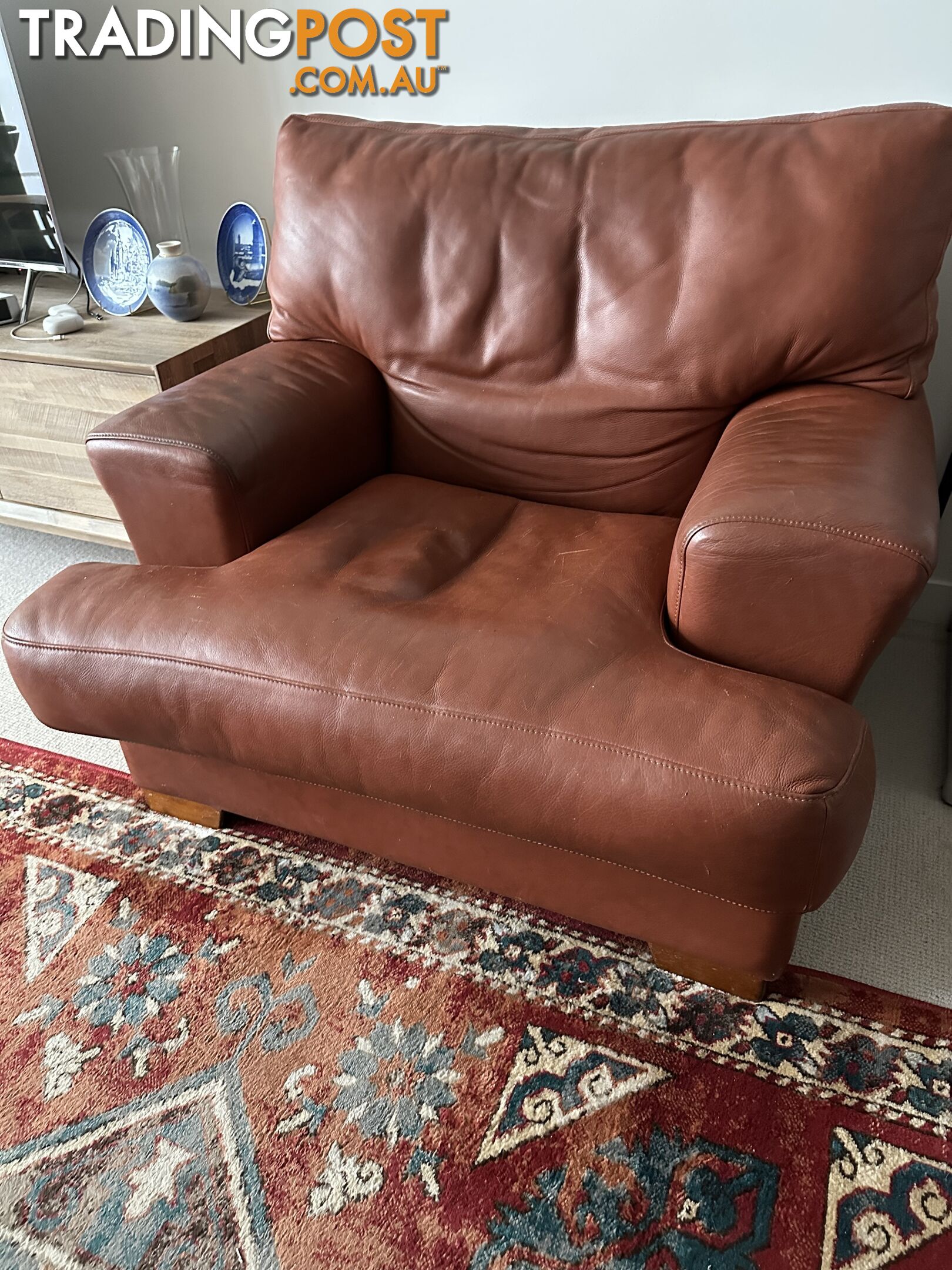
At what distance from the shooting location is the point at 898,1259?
0.90 metres

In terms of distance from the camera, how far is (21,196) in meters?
1.96

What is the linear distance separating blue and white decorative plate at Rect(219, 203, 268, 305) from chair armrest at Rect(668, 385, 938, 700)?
1302 millimetres

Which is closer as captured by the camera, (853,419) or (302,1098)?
(302,1098)

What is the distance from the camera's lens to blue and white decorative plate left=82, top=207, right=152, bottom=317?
6.31 ft

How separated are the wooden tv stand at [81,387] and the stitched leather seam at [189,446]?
0.43 meters

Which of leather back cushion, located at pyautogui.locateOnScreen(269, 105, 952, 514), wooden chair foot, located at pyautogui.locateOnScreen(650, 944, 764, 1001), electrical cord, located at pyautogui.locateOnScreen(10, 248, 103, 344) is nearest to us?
wooden chair foot, located at pyautogui.locateOnScreen(650, 944, 764, 1001)

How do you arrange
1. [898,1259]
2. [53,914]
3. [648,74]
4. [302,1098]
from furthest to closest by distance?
1. [648,74]
2. [53,914]
3. [302,1098]
4. [898,1259]

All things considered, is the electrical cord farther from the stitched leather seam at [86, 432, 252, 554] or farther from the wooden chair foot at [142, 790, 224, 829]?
the wooden chair foot at [142, 790, 224, 829]

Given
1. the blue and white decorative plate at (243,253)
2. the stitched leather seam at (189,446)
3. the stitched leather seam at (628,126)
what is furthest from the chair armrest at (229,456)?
the blue and white decorative plate at (243,253)

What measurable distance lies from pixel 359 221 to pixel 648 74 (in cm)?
62

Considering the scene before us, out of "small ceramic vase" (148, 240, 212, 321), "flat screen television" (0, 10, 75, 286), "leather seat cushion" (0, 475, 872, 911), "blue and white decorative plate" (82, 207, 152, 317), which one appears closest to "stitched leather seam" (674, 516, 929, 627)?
"leather seat cushion" (0, 475, 872, 911)

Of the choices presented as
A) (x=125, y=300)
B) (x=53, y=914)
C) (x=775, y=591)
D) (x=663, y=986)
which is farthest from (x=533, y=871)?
(x=125, y=300)

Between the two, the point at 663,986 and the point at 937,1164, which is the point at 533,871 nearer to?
the point at 663,986

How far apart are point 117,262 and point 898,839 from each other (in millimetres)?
1959
